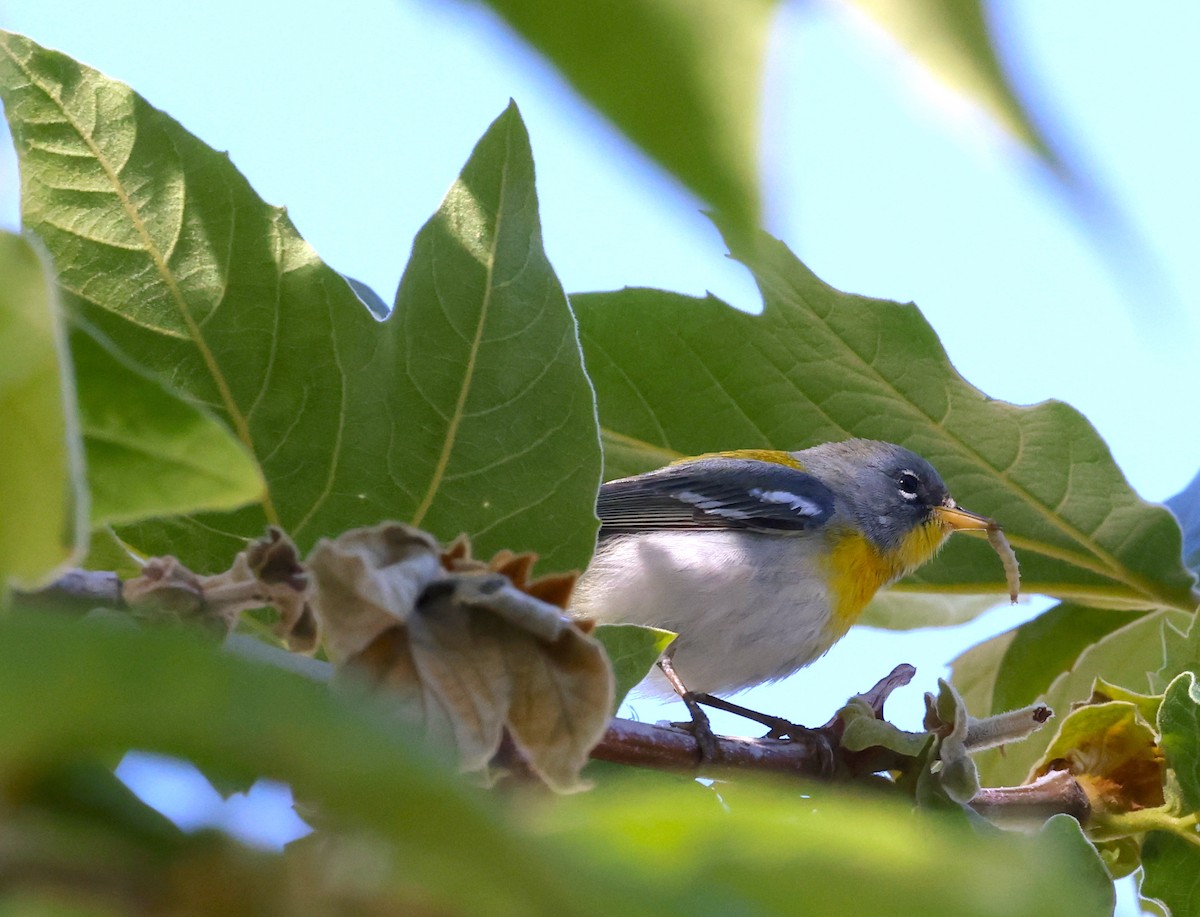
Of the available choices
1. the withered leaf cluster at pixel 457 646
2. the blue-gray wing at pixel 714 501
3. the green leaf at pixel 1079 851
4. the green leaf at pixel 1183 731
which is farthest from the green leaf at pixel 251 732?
the blue-gray wing at pixel 714 501

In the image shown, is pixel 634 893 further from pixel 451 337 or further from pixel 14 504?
pixel 451 337

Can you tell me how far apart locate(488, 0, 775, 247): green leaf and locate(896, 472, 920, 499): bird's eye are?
4.42 metres

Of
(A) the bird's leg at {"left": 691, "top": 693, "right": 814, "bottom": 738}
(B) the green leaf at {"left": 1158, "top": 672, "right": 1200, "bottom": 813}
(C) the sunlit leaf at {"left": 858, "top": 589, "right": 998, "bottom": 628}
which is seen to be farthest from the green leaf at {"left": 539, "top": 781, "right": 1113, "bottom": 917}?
(C) the sunlit leaf at {"left": 858, "top": 589, "right": 998, "bottom": 628}

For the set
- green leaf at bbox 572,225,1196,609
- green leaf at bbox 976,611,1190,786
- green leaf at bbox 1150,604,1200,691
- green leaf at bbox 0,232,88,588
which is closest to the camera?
green leaf at bbox 0,232,88,588

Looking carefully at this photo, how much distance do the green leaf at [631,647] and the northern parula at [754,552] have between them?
232cm

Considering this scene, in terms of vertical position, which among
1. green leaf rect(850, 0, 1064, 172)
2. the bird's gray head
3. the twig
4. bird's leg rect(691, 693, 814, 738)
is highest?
green leaf rect(850, 0, 1064, 172)

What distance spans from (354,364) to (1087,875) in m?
0.99

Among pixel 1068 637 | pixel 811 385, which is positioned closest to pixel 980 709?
pixel 1068 637

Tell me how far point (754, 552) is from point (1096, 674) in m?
1.67

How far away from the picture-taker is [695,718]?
3.03 m

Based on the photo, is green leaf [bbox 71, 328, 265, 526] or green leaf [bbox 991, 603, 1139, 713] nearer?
green leaf [bbox 71, 328, 265, 526]

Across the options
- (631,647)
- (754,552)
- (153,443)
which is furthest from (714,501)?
(153,443)

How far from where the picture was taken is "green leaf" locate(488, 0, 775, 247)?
313 mm

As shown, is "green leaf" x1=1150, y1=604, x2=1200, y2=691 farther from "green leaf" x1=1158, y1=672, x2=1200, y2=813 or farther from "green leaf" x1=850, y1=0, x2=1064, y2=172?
"green leaf" x1=850, y1=0, x2=1064, y2=172
